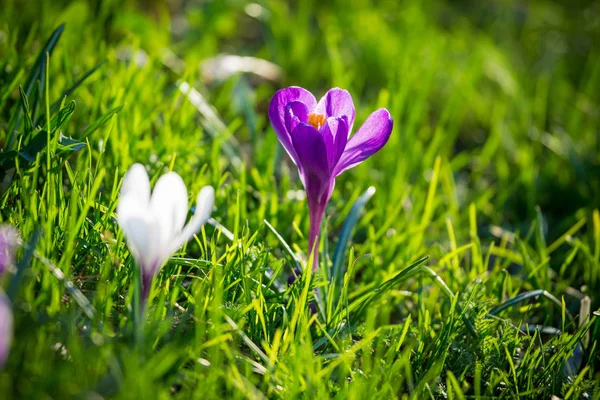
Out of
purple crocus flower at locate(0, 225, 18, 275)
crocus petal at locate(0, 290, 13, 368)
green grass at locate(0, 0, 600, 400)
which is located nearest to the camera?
crocus petal at locate(0, 290, 13, 368)

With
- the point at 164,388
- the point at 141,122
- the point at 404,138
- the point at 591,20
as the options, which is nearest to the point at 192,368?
the point at 164,388

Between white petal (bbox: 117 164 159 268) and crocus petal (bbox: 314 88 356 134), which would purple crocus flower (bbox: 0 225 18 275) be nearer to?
white petal (bbox: 117 164 159 268)

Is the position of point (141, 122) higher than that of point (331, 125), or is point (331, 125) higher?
point (331, 125)

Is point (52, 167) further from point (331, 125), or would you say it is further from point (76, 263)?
point (331, 125)

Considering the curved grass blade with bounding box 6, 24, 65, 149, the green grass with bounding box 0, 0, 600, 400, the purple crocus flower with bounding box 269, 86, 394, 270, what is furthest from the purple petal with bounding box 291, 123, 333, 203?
the curved grass blade with bounding box 6, 24, 65, 149

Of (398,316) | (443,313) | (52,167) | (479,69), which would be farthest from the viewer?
(479,69)

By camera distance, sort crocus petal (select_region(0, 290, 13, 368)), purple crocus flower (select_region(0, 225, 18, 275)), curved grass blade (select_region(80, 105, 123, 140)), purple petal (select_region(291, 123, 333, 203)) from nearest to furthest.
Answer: crocus petal (select_region(0, 290, 13, 368)) → purple crocus flower (select_region(0, 225, 18, 275)) → purple petal (select_region(291, 123, 333, 203)) → curved grass blade (select_region(80, 105, 123, 140))

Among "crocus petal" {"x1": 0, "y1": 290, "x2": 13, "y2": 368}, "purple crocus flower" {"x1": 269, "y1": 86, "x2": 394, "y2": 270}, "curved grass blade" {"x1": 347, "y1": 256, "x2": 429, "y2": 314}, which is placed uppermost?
"purple crocus flower" {"x1": 269, "y1": 86, "x2": 394, "y2": 270}

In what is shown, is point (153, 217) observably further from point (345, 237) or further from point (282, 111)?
point (345, 237)

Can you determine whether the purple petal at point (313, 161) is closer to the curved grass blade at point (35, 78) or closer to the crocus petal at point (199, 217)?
the crocus petal at point (199, 217)
